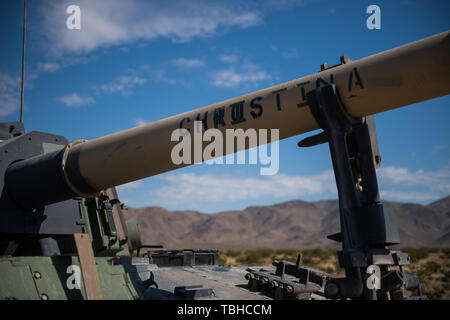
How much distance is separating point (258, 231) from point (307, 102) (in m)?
63.6

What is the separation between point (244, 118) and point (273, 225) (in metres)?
64.7

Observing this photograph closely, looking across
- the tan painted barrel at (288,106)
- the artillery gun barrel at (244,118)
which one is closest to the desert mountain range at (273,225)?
the artillery gun barrel at (244,118)

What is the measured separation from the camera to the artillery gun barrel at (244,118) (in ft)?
11.1

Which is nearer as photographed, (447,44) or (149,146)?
(447,44)

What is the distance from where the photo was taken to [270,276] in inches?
205

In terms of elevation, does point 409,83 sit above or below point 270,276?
above

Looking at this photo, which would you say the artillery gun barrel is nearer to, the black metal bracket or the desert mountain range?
the black metal bracket

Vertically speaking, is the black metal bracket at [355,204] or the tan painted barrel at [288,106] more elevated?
the tan painted barrel at [288,106]

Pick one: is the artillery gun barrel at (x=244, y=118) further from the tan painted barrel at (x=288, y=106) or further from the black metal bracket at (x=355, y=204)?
the black metal bracket at (x=355, y=204)

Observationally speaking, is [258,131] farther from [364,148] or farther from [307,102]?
[364,148]

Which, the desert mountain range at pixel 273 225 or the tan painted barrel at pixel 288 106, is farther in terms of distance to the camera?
the desert mountain range at pixel 273 225

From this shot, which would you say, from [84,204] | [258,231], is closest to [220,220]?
[258,231]

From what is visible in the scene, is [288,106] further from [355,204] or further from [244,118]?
[355,204]

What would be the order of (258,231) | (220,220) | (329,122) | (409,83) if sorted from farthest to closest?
(220,220) < (258,231) < (329,122) < (409,83)
